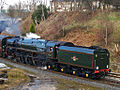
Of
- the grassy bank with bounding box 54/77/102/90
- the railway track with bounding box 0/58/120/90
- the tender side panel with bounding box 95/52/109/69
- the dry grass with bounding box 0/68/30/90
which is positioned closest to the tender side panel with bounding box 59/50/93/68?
the tender side panel with bounding box 95/52/109/69

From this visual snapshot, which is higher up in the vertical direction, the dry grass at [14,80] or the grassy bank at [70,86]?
the dry grass at [14,80]

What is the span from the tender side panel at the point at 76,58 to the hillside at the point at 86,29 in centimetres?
673

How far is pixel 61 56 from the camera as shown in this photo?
70.8ft

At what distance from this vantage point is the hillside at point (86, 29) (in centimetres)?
3181

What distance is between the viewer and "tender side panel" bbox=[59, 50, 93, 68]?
18.8m

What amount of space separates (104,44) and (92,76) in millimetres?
13923

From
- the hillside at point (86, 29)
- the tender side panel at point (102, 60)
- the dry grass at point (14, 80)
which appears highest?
the hillside at point (86, 29)

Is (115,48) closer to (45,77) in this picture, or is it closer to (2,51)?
(45,77)

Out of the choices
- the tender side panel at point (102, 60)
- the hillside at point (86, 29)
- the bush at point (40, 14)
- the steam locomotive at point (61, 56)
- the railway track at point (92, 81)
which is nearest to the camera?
the railway track at point (92, 81)

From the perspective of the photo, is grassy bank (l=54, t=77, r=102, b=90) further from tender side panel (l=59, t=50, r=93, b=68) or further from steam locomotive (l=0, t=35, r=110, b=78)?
tender side panel (l=59, t=50, r=93, b=68)

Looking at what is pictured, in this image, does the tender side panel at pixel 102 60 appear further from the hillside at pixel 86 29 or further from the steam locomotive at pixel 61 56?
the hillside at pixel 86 29

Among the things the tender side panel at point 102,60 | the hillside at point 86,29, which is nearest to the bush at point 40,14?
the hillside at point 86,29

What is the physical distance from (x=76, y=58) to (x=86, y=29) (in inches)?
775

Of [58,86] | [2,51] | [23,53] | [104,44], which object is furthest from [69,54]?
[2,51]
